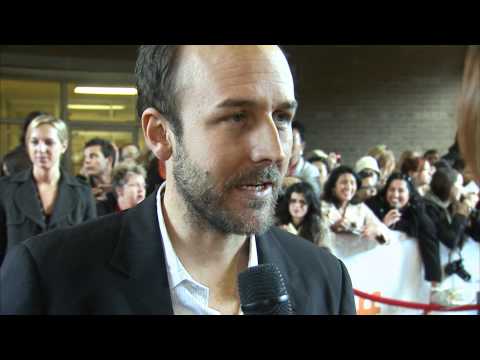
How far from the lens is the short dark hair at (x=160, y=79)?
1265 mm

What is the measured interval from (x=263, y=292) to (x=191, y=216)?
0.99 ft

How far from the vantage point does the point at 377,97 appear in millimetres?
9180

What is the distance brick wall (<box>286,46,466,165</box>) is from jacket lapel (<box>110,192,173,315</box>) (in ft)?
25.4

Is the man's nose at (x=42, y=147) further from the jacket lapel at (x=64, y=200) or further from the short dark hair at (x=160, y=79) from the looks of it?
the short dark hair at (x=160, y=79)

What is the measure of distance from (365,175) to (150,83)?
9.58ft

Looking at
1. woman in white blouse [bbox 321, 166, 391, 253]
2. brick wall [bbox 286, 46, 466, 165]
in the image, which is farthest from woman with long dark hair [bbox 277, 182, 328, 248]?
brick wall [bbox 286, 46, 466, 165]

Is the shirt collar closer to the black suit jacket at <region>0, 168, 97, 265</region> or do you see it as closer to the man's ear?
the man's ear

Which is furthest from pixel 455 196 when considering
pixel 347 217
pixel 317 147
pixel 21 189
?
pixel 317 147

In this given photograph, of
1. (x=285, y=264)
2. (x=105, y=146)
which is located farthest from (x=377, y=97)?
(x=285, y=264)

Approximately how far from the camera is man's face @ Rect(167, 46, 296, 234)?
1226 millimetres

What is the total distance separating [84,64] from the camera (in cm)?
349

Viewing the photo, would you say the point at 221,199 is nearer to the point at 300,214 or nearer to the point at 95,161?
the point at 95,161

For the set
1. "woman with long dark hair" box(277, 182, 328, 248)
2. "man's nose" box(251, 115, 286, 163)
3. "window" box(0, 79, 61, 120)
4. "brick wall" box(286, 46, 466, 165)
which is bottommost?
"woman with long dark hair" box(277, 182, 328, 248)
